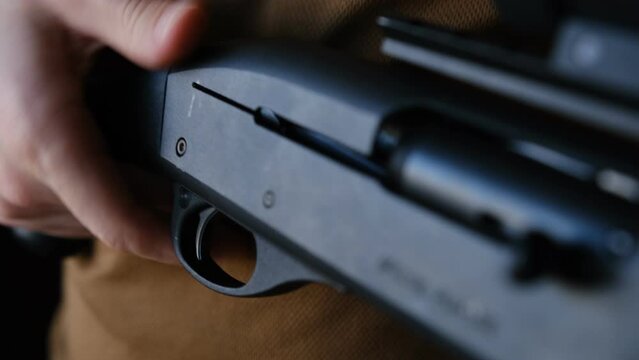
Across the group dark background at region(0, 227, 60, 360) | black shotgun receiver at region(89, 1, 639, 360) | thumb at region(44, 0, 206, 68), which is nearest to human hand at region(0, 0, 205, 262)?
thumb at region(44, 0, 206, 68)

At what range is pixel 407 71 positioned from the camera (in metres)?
0.54

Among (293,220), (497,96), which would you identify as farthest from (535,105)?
(293,220)

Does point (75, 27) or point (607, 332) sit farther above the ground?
point (607, 332)

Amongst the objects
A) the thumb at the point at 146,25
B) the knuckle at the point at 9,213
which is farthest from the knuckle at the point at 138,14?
the knuckle at the point at 9,213

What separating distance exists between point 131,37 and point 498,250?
373 millimetres

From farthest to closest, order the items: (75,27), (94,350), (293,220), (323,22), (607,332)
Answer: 1. (94,350)
2. (75,27)
3. (323,22)
4. (293,220)
5. (607,332)

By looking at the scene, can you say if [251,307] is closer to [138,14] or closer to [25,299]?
[138,14]

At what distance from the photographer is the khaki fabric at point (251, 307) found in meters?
0.64

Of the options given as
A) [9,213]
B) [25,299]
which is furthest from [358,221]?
[25,299]

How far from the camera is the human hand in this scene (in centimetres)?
73

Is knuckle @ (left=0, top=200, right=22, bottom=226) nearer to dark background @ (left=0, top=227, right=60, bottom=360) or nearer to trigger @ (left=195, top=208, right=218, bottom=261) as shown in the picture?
trigger @ (left=195, top=208, right=218, bottom=261)

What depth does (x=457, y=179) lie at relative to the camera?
448mm

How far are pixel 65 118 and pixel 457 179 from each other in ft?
1.32

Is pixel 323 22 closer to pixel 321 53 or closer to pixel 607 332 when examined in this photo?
pixel 321 53
